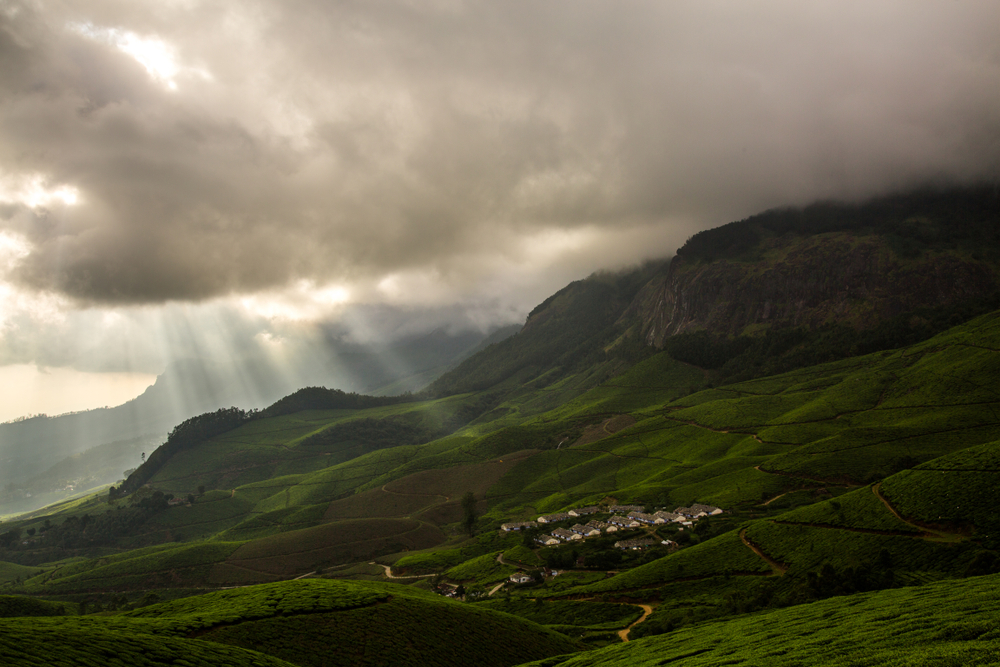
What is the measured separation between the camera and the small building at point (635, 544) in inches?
4649

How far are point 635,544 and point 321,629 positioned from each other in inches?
3093

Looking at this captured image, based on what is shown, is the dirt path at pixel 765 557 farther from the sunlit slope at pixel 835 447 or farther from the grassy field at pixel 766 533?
the sunlit slope at pixel 835 447

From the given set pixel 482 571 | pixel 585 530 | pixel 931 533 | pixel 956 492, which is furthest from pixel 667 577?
pixel 956 492

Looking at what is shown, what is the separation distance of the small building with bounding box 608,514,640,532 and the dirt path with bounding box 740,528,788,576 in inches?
1336

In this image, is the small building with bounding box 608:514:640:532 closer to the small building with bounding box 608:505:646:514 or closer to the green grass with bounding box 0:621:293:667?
the small building with bounding box 608:505:646:514

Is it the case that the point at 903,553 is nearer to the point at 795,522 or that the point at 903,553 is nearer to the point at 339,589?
the point at 795,522

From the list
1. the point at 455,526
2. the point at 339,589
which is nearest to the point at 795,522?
the point at 339,589

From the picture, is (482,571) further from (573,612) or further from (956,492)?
(956,492)

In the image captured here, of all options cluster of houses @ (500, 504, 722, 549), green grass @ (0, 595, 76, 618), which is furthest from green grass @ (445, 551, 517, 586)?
green grass @ (0, 595, 76, 618)

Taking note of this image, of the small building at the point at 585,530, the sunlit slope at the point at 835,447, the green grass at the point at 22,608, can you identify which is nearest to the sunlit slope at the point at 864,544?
the small building at the point at 585,530

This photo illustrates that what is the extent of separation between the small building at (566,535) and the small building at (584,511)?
1940 centimetres

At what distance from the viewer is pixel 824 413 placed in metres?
197

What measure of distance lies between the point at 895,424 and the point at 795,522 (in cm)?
9268

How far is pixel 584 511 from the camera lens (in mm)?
160875
